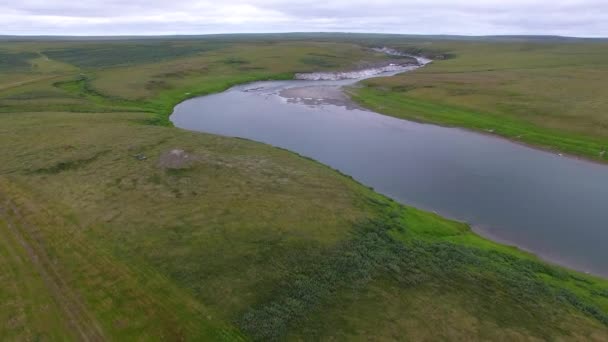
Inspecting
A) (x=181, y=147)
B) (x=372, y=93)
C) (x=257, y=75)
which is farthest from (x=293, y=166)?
(x=257, y=75)

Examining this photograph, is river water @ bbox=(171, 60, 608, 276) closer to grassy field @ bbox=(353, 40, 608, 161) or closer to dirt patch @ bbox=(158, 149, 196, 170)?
grassy field @ bbox=(353, 40, 608, 161)

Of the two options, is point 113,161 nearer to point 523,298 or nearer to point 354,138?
point 354,138

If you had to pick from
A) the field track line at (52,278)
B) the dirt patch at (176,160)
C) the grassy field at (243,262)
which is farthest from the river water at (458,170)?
the field track line at (52,278)

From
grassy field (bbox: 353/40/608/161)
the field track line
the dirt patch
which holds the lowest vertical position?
the field track line

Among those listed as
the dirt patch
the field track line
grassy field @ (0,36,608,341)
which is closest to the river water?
grassy field @ (0,36,608,341)

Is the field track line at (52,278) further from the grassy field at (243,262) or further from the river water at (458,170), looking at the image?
the river water at (458,170)
